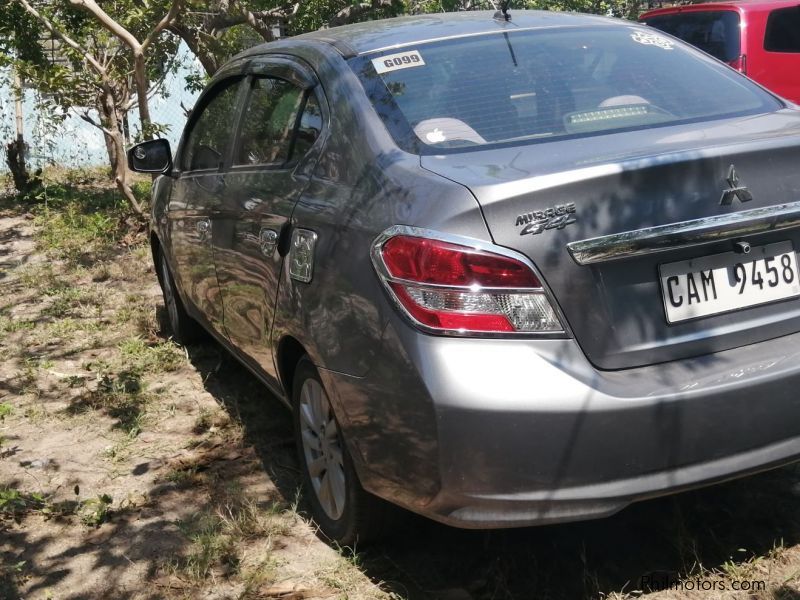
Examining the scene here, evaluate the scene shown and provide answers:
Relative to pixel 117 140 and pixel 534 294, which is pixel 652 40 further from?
pixel 117 140

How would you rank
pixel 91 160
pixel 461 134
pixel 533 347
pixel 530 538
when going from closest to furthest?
pixel 533 347 < pixel 461 134 < pixel 530 538 < pixel 91 160

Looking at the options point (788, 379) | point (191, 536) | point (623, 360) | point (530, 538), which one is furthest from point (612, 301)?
point (191, 536)

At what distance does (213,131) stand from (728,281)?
9.16 feet

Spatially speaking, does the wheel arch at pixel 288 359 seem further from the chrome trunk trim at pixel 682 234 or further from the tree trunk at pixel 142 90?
the tree trunk at pixel 142 90

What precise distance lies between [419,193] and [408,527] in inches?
49.1

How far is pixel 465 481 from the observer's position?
2.68 meters

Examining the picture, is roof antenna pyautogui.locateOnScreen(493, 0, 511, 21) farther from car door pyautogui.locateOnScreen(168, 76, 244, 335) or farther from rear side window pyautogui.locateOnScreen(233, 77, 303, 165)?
car door pyautogui.locateOnScreen(168, 76, 244, 335)

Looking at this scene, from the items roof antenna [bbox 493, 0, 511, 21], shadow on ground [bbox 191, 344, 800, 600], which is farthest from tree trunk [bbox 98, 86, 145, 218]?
shadow on ground [bbox 191, 344, 800, 600]

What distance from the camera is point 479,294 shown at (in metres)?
2.66

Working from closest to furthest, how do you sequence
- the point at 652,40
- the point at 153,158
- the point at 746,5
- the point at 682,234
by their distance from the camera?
the point at 682,234
the point at 652,40
the point at 153,158
the point at 746,5

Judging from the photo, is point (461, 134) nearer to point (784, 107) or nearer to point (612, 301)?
point (612, 301)

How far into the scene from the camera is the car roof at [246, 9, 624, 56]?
145 inches

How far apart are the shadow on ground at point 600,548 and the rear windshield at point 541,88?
1.26 metres

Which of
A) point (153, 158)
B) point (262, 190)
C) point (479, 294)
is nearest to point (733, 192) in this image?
point (479, 294)
